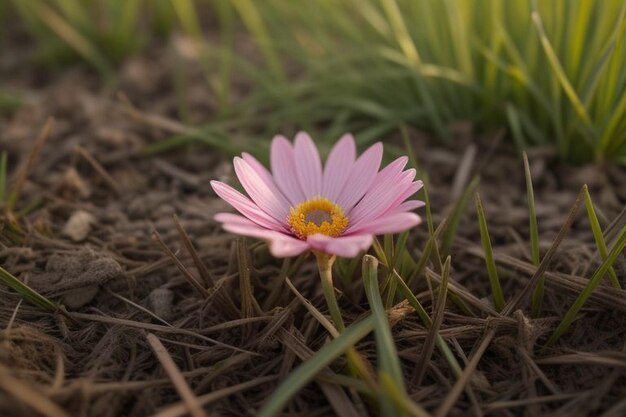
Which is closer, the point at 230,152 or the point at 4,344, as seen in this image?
the point at 4,344

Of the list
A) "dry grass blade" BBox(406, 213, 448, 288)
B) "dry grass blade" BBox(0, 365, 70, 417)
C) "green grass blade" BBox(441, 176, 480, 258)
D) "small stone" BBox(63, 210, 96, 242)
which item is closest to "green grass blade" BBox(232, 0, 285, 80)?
"small stone" BBox(63, 210, 96, 242)

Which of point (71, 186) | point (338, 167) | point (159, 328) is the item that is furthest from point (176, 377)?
point (71, 186)

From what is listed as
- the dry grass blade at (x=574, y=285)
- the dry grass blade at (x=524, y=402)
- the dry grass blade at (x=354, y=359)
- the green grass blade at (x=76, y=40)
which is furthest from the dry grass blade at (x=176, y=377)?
the green grass blade at (x=76, y=40)

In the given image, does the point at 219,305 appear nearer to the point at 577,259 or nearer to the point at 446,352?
the point at 446,352

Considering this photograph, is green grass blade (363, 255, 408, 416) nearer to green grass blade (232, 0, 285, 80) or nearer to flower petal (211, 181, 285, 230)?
flower petal (211, 181, 285, 230)

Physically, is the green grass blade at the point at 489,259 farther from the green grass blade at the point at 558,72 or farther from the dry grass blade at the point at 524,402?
the green grass blade at the point at 558,72


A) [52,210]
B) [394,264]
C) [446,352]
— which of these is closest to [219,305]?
[394,264]

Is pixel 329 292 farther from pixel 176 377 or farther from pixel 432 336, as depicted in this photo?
pixel 176 377
